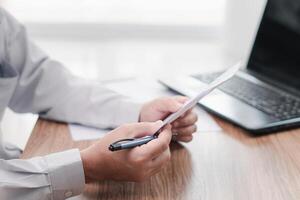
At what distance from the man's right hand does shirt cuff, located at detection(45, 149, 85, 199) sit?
0.02 metres

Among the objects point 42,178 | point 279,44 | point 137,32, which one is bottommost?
point 137,32

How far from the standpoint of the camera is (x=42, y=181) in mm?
755

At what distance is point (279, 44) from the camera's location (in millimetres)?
1198

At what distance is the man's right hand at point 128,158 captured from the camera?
2.40 feet

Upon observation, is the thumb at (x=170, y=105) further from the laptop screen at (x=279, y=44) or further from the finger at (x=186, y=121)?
the laptop screen at (x=279, y=44)

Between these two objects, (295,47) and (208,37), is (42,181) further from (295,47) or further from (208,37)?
(208,37)

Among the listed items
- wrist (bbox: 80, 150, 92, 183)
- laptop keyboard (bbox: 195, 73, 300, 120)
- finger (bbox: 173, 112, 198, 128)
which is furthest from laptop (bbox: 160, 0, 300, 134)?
wrist (bbox: 80, 150, 92, 183)

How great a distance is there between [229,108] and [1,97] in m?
0.55

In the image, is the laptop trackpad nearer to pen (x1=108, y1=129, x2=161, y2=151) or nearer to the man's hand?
the man's hand

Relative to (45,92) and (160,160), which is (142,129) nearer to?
(160,160)

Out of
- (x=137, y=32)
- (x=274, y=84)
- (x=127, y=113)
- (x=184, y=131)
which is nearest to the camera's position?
(x=184, y=131)

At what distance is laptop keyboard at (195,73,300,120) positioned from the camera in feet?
3.22

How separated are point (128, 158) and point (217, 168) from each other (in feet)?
0.60

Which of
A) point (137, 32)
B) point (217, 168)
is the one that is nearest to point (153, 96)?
point (217, 168)
